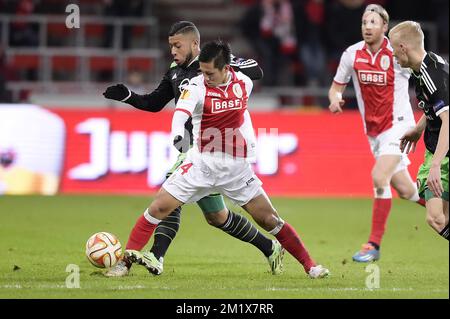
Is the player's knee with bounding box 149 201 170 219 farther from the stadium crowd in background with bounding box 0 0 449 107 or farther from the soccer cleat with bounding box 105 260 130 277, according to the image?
the stadium crowd in background with bounding box 0 0 449 107

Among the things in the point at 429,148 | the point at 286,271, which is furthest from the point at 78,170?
the point at 429,148

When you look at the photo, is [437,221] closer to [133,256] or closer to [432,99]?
[432,99]

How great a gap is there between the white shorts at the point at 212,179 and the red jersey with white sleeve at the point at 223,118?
0.08 meters

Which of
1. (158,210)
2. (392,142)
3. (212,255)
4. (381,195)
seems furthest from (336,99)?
(158,210)

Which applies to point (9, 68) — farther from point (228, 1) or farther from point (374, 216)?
point (374, 216)

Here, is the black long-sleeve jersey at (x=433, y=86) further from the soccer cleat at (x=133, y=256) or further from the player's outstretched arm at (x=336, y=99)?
the soccer cleat at (x=133, y=256)

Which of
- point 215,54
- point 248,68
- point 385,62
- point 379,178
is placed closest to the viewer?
point 215,54

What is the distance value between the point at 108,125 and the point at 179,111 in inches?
317

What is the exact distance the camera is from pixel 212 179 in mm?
8328

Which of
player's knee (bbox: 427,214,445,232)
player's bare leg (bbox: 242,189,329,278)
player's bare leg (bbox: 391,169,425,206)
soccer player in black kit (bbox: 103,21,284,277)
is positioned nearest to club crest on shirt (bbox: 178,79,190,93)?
soccer player in black kit (bbox: 103,21,284,277)

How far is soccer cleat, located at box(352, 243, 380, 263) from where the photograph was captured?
998 centimetres

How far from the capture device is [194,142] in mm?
8523

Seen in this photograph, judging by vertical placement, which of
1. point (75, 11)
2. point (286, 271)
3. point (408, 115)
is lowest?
point (286, 271)

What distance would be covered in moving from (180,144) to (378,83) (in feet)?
10.8
